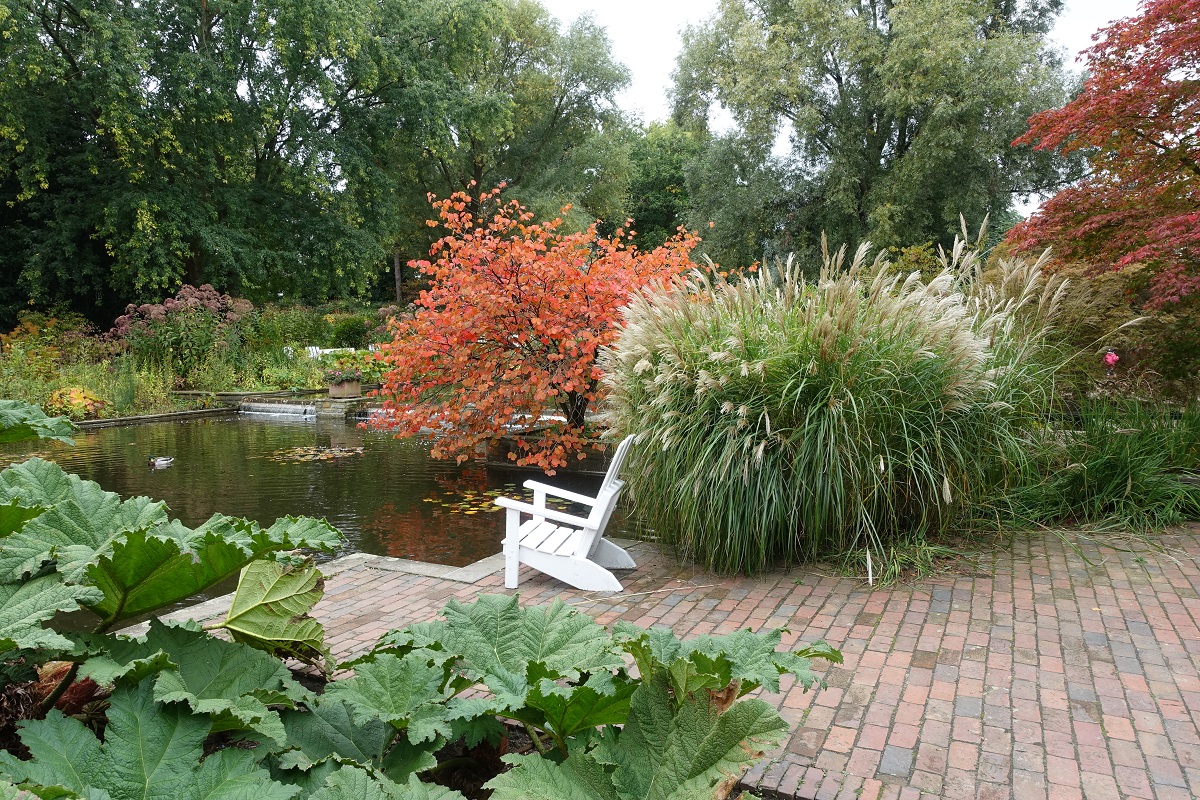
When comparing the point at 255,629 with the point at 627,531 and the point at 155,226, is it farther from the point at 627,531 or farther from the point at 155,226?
the point at 155,226

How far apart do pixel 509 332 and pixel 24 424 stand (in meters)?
4.83

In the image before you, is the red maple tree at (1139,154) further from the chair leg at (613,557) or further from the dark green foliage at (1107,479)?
the chair leg at (613,557)

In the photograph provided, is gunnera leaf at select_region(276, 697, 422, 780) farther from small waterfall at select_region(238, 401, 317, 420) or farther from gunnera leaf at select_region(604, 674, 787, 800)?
small waterfall at select_region(238, 401, 317, 420)

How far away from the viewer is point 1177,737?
2328mm

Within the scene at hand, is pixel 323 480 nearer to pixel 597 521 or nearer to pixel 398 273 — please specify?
pixel 597 521

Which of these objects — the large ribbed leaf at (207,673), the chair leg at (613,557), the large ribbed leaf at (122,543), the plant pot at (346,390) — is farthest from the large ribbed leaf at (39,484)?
the plant pot at (346,390)

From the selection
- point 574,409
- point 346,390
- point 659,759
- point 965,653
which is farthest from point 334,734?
point 346,390

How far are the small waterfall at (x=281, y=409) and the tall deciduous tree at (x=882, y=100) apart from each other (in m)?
13.4

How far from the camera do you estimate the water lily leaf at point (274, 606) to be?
2.07 m

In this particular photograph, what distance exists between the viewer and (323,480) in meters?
7.43

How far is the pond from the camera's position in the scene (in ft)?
18.3

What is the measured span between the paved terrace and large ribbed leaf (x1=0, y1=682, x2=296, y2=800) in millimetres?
1382

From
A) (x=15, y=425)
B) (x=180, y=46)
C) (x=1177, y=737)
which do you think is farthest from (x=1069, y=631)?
(x=180, y=46)

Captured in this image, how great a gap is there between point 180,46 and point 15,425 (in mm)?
19867
